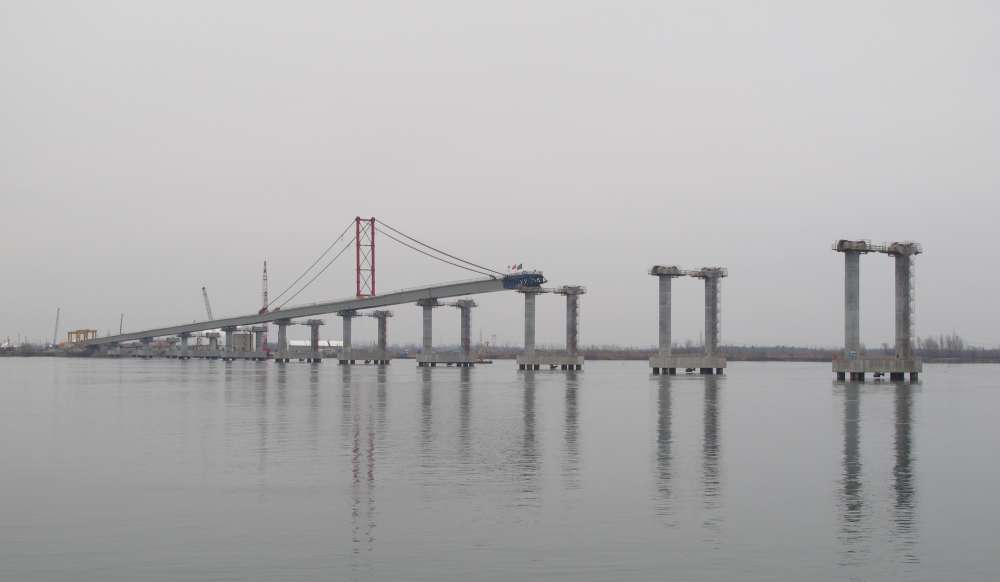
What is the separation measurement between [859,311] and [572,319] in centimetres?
6412

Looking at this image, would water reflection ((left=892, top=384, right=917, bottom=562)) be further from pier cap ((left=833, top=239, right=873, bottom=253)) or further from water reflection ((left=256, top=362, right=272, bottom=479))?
pier cap ((left=833, top=239, right=873, bottom=253))

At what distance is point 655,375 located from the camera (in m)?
135

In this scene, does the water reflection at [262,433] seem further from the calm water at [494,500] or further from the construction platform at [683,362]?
the construction platform at [683,362]

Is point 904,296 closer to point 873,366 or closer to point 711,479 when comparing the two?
point 873,366

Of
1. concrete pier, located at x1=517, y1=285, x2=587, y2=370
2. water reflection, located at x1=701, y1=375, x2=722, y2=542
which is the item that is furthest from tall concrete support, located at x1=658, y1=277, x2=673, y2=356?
water reflection, located at x1=701, y1=375, x2=722, y2=542

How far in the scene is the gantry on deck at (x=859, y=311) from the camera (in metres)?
100

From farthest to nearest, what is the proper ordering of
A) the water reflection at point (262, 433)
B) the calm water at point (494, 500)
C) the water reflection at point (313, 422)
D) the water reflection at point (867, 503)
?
the water reflection at point (313, 422) → the water reflection at point (262, 433) → the water reflection at point (867, 503) → the calm water at point (494, 500)

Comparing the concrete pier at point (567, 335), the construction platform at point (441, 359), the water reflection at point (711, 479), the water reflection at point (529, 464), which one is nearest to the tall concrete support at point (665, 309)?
the concrete pier at point (567, 335)

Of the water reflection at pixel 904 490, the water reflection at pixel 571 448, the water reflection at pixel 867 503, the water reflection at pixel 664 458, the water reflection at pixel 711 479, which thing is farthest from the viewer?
the water reflection at pixel 571 448

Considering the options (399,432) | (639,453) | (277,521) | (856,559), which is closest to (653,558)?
(856,559)

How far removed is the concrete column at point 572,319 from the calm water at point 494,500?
114m

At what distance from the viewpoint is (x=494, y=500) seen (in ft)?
71.6

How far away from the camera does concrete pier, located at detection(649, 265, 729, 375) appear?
131 m

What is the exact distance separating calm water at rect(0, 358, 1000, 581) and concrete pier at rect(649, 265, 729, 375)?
8550 centimetres
